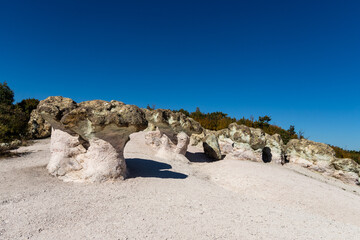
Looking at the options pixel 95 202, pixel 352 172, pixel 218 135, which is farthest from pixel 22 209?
pixel 352 172

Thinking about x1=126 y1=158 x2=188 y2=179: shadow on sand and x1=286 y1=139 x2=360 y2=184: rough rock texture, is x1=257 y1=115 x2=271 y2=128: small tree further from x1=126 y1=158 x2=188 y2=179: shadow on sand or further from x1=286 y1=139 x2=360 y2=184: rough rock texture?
x1=126 y1=158 x2=188 y2=179: shadow on sand

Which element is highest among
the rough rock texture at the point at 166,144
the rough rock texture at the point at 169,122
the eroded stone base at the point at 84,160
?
the rough rock texture at the point at 169,122

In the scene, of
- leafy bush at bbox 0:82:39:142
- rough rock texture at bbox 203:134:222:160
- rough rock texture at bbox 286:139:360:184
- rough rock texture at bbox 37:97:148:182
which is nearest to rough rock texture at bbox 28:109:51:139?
leafy bush at bbox 0:82:39:142

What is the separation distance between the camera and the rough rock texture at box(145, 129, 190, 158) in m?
8.44

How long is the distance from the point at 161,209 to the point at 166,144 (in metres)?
5.08

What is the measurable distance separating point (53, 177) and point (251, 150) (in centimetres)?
894

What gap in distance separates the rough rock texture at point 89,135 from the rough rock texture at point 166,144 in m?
3.57

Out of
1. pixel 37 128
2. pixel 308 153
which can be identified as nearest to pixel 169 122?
pixel 308 153

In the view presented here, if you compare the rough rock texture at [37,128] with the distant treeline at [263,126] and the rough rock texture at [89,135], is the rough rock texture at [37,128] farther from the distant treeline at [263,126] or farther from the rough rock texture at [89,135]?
the distant treeline at [263,126]

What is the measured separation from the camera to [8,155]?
7.07m

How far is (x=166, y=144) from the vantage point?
8586 millimetres

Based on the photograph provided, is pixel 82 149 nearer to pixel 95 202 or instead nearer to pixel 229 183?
pixel 95 202

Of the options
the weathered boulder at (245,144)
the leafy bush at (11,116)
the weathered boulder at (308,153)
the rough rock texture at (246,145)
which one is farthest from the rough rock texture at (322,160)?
the leafy bush at (11,116)

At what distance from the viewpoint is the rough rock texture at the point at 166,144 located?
8438 millimetres
